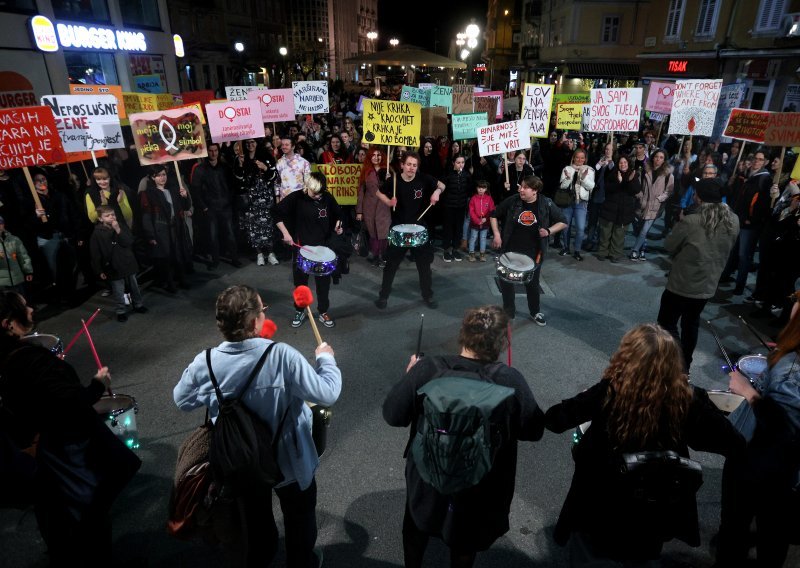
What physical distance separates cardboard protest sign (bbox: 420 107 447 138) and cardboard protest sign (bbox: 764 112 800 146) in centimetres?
694

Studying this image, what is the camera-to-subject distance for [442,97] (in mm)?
13367

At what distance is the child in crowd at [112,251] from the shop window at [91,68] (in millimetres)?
14158

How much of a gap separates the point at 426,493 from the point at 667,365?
1342 millimetres

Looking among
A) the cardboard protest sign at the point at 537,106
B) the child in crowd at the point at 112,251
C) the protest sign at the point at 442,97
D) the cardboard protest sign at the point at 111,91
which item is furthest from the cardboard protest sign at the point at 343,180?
the protest sign at the point at 442,97

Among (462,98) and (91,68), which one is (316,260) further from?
(91,68)

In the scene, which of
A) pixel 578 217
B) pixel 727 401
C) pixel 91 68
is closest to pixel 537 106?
pixel 578 217

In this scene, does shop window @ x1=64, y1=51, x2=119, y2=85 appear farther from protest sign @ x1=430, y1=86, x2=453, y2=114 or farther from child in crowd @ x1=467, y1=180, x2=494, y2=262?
child in crowd @ x1=467, y1=180, x2=494, y2=262

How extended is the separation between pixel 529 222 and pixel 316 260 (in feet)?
9.08

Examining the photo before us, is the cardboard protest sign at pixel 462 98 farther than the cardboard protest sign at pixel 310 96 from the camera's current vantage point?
Yes

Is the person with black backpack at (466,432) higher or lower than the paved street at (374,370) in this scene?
higher

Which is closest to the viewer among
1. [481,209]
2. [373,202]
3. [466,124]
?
[373,202]

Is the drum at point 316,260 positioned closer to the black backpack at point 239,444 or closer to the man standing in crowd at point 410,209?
the man standing in crowd at point 410,209

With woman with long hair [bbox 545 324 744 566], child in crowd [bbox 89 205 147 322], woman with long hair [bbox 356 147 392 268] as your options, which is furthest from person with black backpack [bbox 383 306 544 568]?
woman with long hair [bbox 356 147 392 268]

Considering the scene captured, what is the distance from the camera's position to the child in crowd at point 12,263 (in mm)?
6113
